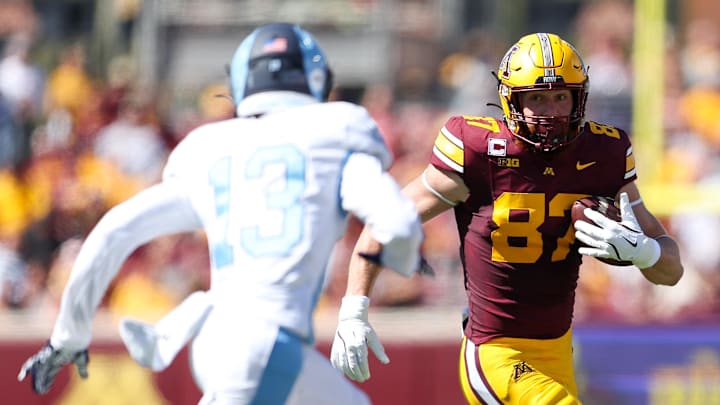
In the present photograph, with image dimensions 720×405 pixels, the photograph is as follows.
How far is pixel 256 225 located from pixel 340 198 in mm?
262

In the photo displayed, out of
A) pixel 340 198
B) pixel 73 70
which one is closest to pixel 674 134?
pixel 73 70

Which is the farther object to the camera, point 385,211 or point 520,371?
point 520,371

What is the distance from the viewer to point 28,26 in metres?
13.2

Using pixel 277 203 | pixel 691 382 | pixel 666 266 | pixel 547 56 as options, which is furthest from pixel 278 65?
pixel 691 382

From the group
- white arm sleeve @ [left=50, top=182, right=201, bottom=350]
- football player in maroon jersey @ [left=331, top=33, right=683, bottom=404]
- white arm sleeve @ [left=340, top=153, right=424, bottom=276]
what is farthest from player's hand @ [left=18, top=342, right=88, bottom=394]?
white arm sleeve @ [left=340, top=153, right=424, bottom=276]

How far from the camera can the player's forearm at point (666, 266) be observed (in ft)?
14.5

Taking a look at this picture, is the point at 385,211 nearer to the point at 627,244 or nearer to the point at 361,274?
the point at 361,274

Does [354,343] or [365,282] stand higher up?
[365,282]

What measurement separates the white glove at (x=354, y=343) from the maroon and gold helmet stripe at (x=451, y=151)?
1.85 feet

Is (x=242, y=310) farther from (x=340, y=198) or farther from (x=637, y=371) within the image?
(x=637, y=371)

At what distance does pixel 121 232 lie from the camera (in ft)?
13.3

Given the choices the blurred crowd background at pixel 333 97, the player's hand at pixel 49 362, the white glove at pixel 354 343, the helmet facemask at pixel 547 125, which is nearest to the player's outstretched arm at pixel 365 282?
the white glove at pixel 354 343

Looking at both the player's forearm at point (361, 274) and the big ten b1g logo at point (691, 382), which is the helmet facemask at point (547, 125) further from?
the big ten b1g logo at point (691, 382)

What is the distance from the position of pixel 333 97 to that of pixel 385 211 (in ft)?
20.1
